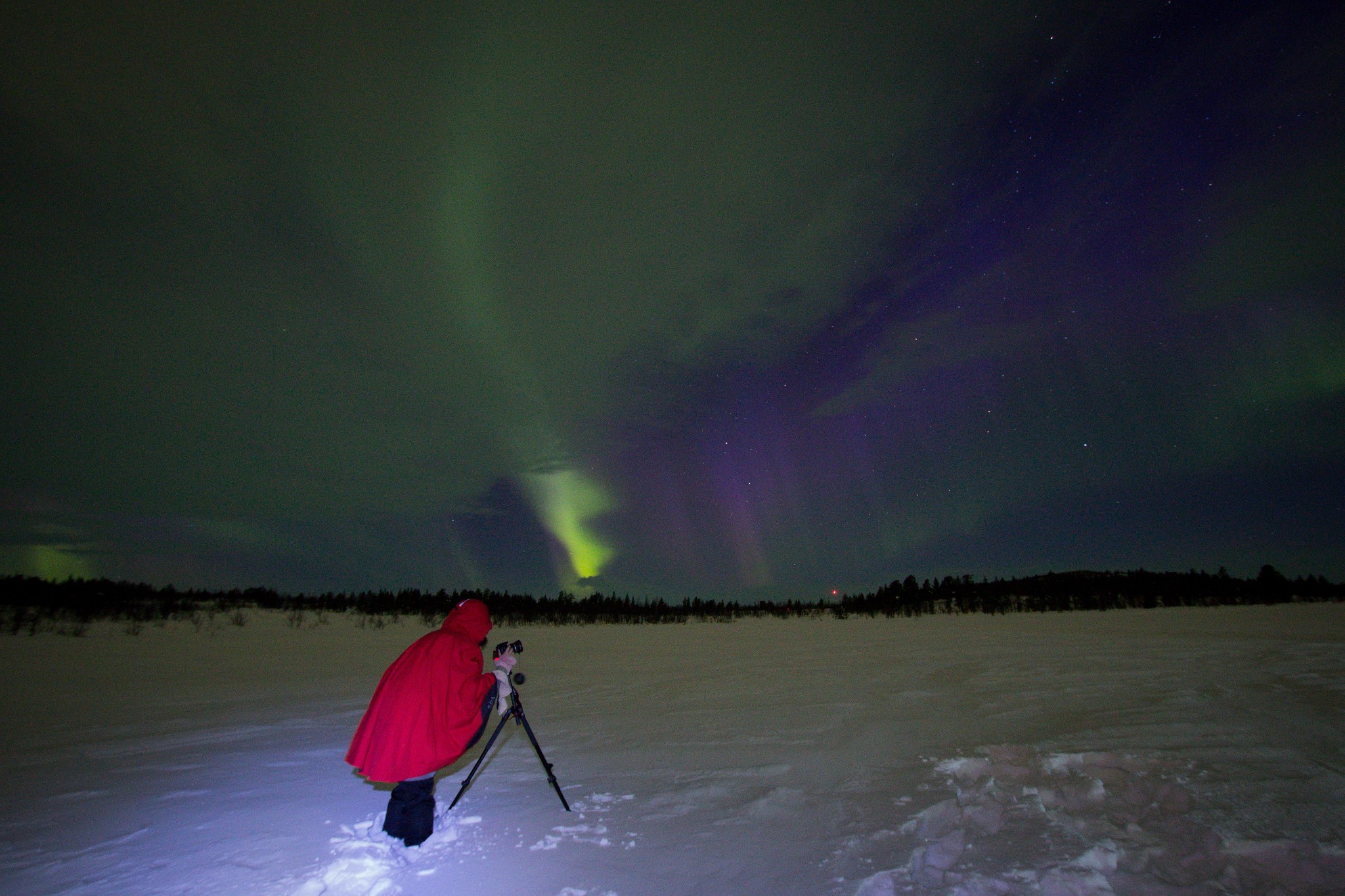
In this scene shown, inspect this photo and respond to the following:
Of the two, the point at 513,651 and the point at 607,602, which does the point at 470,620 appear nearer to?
the point at 513,651

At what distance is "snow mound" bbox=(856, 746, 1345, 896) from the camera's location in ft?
12.1

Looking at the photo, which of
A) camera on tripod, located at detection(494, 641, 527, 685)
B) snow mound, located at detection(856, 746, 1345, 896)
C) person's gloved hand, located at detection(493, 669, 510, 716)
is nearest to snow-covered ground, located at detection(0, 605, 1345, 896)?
snow mound, located at detection(856, 746, 1345, 896)

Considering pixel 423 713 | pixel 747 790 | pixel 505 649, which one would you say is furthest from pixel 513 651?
pixel 747 790

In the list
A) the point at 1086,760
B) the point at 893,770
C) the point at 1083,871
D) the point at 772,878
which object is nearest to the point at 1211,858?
the point at 1083,871

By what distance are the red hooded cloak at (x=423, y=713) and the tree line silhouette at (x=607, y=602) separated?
24.7 metres

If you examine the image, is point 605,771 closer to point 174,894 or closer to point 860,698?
point 174,894

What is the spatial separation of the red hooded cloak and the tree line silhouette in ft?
81.0

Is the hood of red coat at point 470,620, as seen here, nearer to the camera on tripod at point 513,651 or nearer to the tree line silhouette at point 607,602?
the camera on tripod at point 513,651

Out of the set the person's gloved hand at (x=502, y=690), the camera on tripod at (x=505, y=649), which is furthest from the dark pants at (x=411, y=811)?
the camera on tripod at (x=505, y=649)

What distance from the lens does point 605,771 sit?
249 inches

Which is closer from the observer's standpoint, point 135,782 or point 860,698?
point 135,782

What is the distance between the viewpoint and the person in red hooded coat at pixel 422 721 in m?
4.16

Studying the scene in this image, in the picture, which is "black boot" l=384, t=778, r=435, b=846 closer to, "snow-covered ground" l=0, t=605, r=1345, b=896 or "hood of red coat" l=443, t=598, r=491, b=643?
"snow-covered ground" l=0, t=605, r=1345, b=896

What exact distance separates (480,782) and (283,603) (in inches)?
2037
